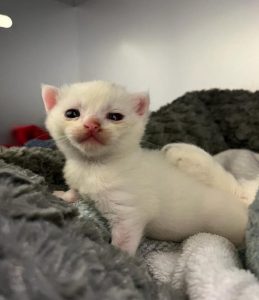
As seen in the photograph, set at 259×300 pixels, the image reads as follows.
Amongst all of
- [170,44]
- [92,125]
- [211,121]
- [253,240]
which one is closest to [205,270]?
[253,240]

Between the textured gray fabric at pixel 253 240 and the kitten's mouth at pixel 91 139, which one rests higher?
the kitten's mouth at pixel 91 139

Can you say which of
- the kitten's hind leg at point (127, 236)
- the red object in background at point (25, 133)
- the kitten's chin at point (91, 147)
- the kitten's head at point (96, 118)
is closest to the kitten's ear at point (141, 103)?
the kitten's head at point (96, 118)

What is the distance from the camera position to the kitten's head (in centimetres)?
82

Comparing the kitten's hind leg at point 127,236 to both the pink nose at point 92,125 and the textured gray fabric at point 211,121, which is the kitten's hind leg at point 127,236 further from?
the textured gray fabric at point 211,121

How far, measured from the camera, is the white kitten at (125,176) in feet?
2.72

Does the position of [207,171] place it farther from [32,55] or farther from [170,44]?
[32,55]

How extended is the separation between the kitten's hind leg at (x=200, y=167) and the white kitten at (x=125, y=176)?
87 mm

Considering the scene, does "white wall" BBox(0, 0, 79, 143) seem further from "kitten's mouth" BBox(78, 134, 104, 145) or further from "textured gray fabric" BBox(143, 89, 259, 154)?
"kitten's mouth" BBox(78, 134, 104, 145)

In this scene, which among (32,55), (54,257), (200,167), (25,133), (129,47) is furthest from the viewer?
(129,47)

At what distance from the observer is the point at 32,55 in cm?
158

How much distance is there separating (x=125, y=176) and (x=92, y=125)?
0.42ft

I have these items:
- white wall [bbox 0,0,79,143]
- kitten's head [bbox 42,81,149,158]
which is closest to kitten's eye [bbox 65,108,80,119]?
kitten's head [bbox 42,81,149,158]

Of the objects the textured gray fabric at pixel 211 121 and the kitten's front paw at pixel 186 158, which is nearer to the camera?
the kitten's front paw at pixel 186 158

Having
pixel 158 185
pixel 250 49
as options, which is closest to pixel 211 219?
pixel 158 185
